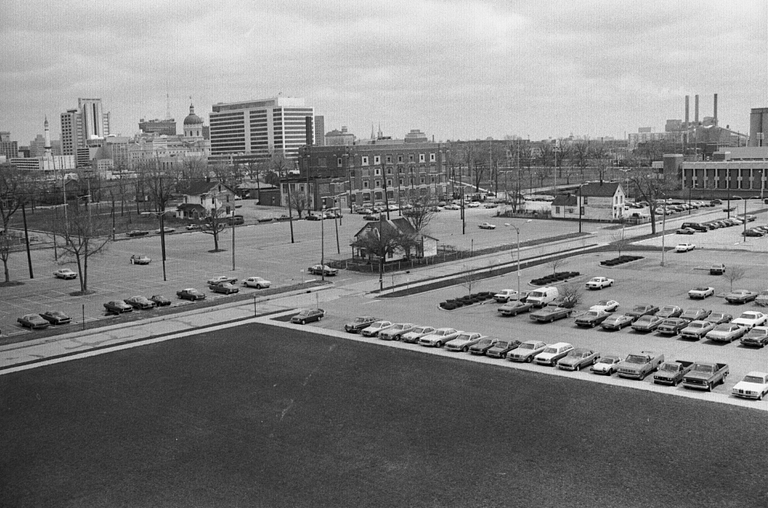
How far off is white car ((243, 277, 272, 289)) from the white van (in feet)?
49.7

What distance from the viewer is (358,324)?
106ft

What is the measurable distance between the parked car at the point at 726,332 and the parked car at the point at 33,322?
27.3 meters

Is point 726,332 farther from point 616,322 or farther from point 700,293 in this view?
point 700,293

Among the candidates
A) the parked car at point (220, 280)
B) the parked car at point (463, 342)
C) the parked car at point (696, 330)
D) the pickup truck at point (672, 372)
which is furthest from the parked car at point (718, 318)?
the parked car at point (220, 280)

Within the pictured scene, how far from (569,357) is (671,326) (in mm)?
6136

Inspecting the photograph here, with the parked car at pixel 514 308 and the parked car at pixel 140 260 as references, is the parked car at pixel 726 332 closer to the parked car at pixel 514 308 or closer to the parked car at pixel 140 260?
the parked car at pixel 514 308

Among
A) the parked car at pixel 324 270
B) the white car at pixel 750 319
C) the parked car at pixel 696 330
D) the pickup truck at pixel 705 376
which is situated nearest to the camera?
the pickup truck at pixel 705 376

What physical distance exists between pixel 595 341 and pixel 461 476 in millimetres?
13374

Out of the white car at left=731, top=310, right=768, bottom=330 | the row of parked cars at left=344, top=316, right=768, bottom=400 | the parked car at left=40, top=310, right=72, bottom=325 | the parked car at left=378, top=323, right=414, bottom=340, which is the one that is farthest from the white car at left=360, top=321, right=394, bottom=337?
the parked car at left=40, top=310, right=72, bottom=325

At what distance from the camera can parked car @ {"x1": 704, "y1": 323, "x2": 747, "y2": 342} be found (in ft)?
92.5

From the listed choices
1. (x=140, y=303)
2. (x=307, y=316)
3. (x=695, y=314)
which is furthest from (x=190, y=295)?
(x=695, y=314)

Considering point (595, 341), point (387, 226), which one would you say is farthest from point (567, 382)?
point (387, 226)

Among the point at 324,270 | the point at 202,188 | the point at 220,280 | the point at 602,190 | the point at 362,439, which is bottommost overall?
the point at 362,439

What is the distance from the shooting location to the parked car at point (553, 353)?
26141 mm
